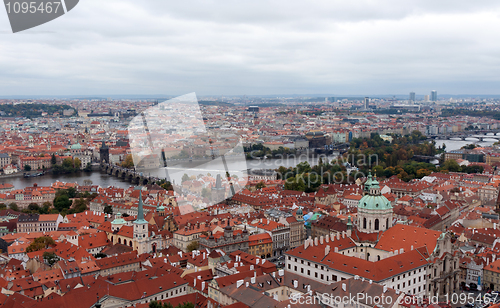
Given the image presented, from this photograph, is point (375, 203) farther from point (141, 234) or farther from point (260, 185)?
point (260, 185)

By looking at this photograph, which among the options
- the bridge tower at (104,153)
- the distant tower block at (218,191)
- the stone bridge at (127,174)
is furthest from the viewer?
the bridge tower at (104,153)

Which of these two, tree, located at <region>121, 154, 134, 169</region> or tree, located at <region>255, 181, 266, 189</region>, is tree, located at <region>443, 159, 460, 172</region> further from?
tree, located at <region>121, 154, 134, 169</region>

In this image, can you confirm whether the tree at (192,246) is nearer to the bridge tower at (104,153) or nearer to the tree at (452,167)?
the tree at (452,167)

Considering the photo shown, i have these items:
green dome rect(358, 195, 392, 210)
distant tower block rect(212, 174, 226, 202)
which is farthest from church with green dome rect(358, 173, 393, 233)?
distant tower block rect(212, 174, 226, 202)

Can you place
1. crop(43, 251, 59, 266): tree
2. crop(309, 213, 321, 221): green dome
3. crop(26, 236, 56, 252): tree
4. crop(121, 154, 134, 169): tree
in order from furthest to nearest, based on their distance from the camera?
crop(121, 154, 134, 169): tree, crop(309, 213, 321, 221): green dome, crop(26, 236, 56, 252): tree, crop(43, 251, 59, 266): tree

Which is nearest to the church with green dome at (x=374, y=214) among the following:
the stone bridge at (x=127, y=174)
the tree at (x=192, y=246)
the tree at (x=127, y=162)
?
the tree at (x=192, y=246)
